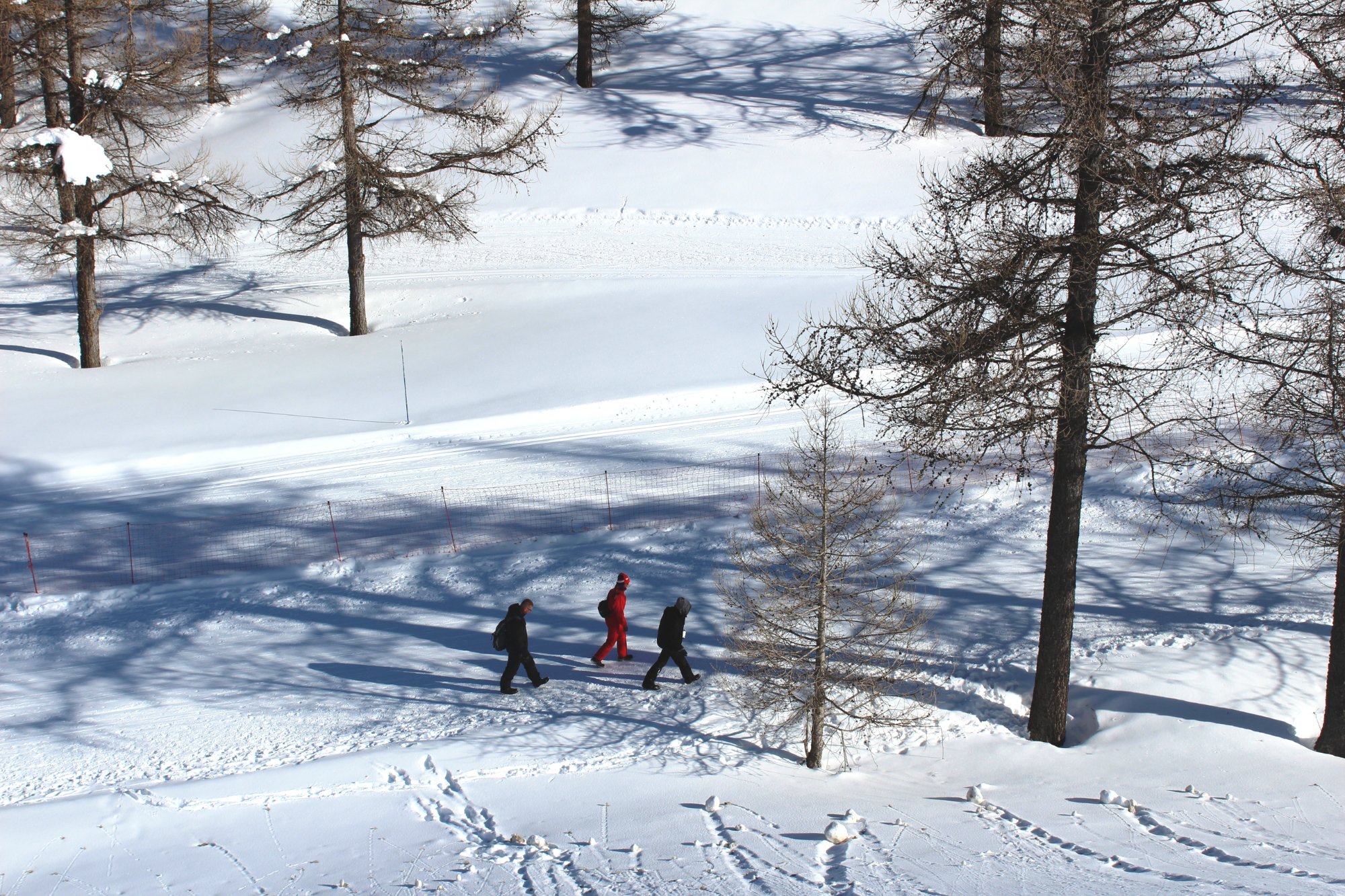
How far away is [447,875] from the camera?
24.5 ft

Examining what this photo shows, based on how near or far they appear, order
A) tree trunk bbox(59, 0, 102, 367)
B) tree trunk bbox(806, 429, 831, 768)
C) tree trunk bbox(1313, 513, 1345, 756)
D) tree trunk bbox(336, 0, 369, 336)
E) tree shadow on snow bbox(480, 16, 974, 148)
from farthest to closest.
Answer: tree shadow on snow bbox(480, 16, 974, 148) → tree trunk bbox(336, 0, 369, 336) → tree trunk bbox(59, 0, 102, 367) → tree trunk bbox(1313, 513, 1345, 756) → tree trunk bbox(806, 429, 831, 768)

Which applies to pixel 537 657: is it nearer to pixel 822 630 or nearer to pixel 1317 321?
pixel 822 630

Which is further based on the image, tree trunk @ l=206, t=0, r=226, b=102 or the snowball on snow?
tree trunk @ l=206, t=0, r=226, b=102

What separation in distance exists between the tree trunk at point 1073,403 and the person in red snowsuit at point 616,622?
173 inches

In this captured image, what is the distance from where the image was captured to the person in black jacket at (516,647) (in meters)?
10.6

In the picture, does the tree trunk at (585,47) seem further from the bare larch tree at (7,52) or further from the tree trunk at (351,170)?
the bare larch tree at (7,52)

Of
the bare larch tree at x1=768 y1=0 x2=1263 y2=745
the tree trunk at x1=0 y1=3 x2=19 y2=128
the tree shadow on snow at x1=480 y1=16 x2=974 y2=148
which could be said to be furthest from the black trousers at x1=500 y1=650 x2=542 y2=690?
the tree shadow on snow at x1=480 y1=16 x2=974 y2=148

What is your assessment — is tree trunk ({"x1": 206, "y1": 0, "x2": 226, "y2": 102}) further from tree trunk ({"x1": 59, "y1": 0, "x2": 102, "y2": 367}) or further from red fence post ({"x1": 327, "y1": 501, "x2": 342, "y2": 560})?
red fence post ({"x1": 327, "y1": 501, "x2": 342, "y2": 560})

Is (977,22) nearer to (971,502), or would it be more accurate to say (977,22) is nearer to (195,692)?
(971,502)

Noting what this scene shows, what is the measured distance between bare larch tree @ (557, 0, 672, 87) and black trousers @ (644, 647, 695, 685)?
27.6m

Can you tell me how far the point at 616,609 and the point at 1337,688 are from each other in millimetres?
7135

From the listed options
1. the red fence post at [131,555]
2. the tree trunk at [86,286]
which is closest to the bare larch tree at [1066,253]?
the red fence post at [131,555]

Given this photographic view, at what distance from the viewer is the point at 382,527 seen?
14.8m

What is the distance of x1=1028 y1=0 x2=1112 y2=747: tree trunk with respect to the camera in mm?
8359
